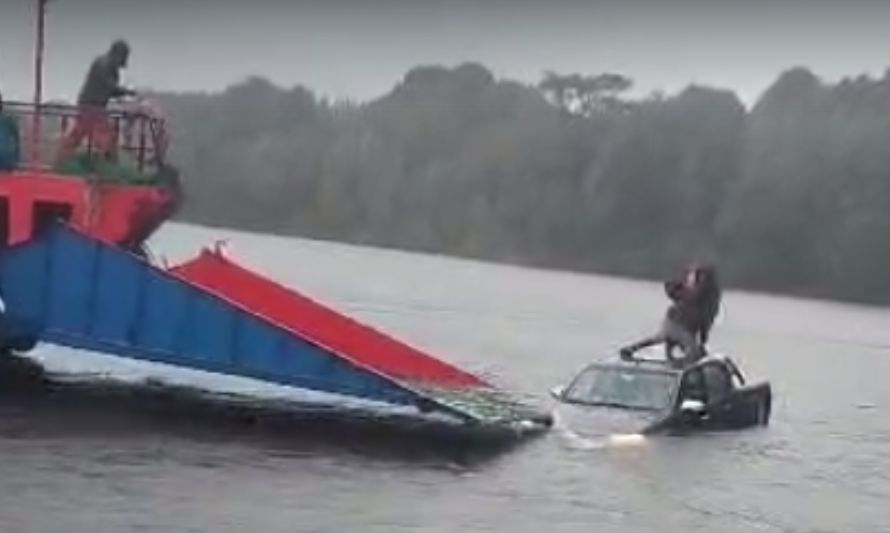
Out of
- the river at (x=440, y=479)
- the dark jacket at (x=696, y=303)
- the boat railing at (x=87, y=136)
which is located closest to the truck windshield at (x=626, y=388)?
the river at (x=440, y=479)

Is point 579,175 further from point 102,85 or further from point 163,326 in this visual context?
point 163,326

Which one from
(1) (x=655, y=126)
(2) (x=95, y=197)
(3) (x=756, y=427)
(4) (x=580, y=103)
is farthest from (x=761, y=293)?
(2) (x=95, y=197)

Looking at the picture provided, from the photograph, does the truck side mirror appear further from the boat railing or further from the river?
the boat railing

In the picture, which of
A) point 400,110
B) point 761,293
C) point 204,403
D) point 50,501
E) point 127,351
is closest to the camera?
point 50,501

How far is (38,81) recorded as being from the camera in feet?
89.6

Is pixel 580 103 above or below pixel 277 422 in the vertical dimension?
above

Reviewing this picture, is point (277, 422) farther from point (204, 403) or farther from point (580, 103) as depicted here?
point (580, 103)

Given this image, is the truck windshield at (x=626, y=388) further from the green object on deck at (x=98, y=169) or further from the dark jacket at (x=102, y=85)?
the dark jacket at (x=102, y=85)

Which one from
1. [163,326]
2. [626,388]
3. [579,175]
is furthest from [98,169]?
[579,175]

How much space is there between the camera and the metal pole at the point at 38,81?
26.2 meters

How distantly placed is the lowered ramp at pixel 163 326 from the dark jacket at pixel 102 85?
114 inches

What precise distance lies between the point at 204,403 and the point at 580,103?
113 metres

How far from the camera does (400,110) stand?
136875 millimetres

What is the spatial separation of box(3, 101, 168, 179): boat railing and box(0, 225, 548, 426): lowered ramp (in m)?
2.01
